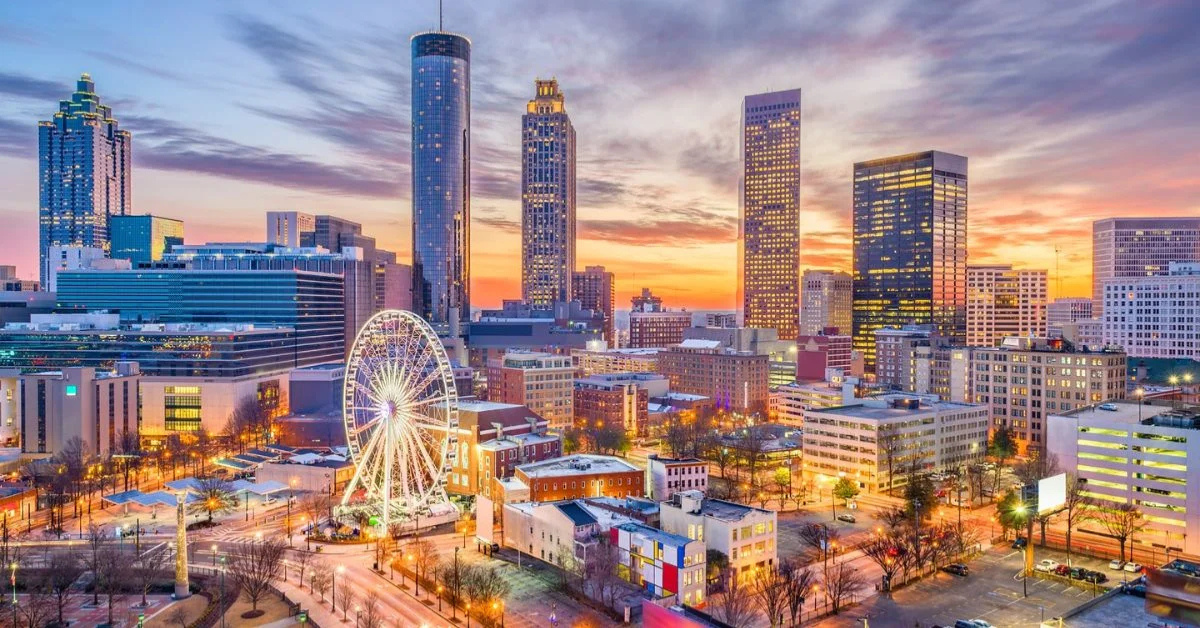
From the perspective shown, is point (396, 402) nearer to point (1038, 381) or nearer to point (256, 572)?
point (256, 572)

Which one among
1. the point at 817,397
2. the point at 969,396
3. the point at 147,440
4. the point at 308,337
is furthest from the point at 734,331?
the point at 147,440

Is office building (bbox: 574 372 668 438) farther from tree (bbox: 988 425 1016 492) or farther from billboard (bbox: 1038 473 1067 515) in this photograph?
billboard (bbox: 1038 473 1067 515)

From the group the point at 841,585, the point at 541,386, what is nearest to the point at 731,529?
the point at 841,585

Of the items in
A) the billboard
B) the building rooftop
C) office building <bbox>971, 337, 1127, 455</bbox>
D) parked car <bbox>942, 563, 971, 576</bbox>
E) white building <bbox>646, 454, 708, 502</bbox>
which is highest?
office building <bbox>971, 337, 1127, 455</bbox>

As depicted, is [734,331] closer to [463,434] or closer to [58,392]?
[463,434]

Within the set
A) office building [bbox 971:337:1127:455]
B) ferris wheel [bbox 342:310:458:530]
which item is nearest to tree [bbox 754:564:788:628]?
ferris wheel [bbox 342:310:458:530]
